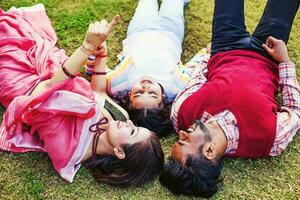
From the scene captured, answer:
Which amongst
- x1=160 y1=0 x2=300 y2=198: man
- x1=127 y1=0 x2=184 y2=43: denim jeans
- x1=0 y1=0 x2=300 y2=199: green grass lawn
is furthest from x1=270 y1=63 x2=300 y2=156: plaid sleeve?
x1=127 y1=0 x2=184 y2=43: denim jeans

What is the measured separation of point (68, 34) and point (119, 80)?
30.6 inches

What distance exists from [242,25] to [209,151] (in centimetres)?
100

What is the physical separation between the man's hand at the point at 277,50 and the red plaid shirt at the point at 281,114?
0.14ft

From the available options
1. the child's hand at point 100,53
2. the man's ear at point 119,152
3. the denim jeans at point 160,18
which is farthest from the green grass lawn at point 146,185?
the denim jeans at point 160,18

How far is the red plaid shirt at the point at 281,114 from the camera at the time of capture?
10.0 ft

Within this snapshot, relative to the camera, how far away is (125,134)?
2.95 m

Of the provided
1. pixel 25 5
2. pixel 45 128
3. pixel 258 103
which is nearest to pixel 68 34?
pixel 25 5

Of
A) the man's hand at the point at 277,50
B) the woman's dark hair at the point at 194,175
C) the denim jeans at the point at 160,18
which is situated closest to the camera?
the woman's dark hair at the point at 194,175

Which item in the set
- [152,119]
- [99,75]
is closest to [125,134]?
[152,119]

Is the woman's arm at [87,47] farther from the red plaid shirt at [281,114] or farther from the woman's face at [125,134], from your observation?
the red plaid shirt at [281,114]

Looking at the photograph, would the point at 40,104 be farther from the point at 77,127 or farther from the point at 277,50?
the point at 277,50

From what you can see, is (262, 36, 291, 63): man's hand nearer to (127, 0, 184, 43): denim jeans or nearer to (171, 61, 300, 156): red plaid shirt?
(171, 61, 300, 156): red plaid shirt

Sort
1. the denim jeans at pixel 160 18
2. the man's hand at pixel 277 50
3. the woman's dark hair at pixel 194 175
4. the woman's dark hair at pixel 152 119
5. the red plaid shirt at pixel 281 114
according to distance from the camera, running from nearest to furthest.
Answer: the woman's dark hair at pixel 194 175
the red plaid shirt at pixel 281 114
the woman's dark hair at pixel 152 119
the man's hand at pixel 277 50
the denim jeans at pixel 160 18

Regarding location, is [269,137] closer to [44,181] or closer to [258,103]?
[258,103]
